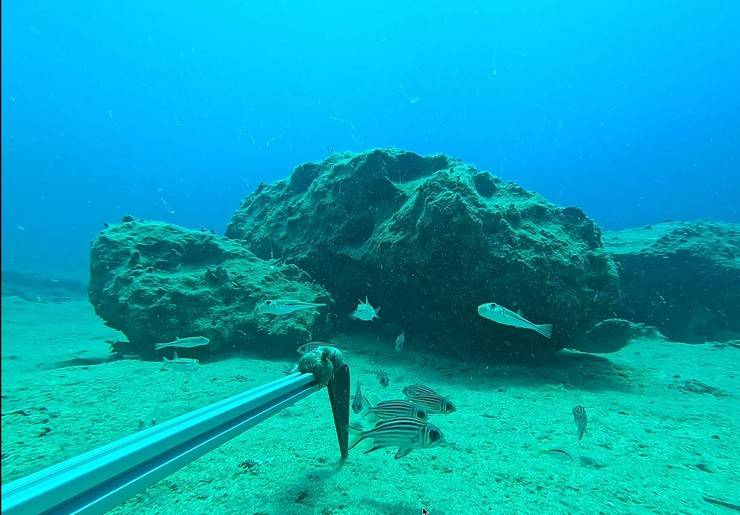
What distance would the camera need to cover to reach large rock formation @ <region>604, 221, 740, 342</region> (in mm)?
11273

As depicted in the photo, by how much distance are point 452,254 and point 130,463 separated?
6.69 m

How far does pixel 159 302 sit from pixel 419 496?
275 inches

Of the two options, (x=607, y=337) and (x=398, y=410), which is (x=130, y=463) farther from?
(x=607, y=337)

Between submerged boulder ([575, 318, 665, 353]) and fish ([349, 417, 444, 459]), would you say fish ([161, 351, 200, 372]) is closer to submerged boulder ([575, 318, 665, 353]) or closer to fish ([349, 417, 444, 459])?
fish ([349, 417, 444, 459])

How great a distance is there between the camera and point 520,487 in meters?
3.20

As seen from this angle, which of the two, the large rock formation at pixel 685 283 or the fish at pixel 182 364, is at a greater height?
the large rock formation at pixel 685 283

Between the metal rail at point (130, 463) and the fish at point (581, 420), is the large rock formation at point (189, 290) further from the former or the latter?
the metal rail at point (130, 463)

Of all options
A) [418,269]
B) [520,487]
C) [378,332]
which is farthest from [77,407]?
[378,332]

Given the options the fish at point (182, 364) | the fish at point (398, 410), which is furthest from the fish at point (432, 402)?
the fish at point (182, 364)

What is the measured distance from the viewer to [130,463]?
1.33m

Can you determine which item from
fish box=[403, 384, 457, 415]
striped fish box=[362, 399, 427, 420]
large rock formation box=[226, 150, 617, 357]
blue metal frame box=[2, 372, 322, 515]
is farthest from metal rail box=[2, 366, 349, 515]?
large rock formation box=[226, 150, 617, 357]

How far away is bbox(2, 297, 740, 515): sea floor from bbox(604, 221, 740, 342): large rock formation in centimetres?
496

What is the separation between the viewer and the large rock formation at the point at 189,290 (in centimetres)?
758

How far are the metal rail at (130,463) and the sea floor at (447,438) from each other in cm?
42
